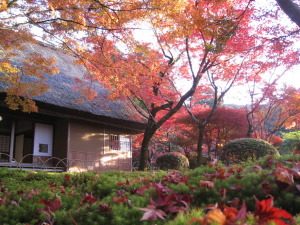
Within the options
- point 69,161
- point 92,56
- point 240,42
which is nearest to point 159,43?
point 240,42

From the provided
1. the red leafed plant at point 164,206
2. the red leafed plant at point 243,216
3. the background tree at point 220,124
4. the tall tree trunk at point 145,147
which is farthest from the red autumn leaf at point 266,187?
the background tree at point 220,124

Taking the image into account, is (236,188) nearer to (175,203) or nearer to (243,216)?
(175,203)

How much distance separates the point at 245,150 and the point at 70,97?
20.1 feet

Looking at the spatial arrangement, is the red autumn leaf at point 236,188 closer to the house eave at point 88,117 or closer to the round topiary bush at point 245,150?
the round topiary bush at point 245,150

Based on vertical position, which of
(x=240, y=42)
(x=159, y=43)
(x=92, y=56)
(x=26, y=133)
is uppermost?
(x=159, y=43)

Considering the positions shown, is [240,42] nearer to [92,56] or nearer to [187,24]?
[187,24]

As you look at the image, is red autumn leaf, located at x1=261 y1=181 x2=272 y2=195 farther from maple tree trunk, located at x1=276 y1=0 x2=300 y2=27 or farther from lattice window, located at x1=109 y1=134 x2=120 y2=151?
lattice window, located at x1=109 y1=134 x2=120 y2=151

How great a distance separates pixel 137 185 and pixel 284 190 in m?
1.27

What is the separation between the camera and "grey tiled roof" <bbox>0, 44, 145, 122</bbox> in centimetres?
905

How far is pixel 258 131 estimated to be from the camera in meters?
15.9

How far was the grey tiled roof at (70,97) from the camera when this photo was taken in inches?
356

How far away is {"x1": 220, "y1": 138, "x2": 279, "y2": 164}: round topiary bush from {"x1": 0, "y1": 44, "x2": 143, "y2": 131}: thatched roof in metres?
4.90

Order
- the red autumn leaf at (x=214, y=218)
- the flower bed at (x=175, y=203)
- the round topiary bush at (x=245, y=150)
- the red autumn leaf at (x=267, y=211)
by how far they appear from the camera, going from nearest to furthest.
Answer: the red autumn leaf at (x=214, y=218), the red autumn leaf at (x=267, y=211), the flower bed at (x=175, y=203), the round topiary bush at (x=245, y=150)

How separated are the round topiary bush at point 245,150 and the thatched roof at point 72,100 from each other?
4.90 meters
